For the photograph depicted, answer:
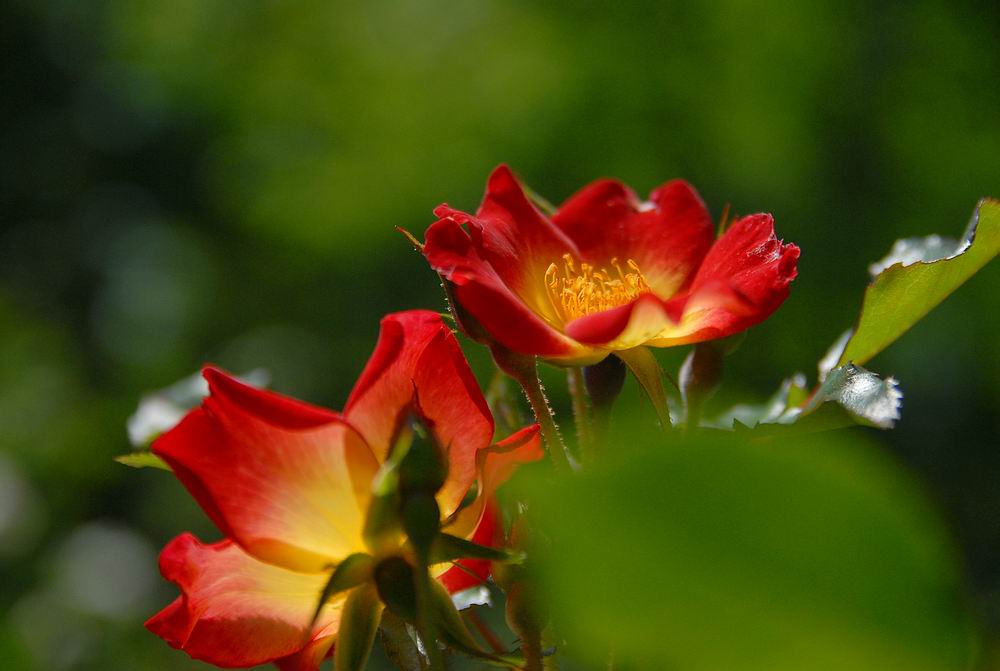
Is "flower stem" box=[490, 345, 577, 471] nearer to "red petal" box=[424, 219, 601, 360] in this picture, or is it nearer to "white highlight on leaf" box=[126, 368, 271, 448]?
"red petal" box=[424, 219, 601, 360]

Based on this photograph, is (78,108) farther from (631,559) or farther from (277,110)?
(631,559)

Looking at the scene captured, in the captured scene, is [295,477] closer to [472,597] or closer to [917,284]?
[472,597]

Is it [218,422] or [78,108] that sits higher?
[218,422]

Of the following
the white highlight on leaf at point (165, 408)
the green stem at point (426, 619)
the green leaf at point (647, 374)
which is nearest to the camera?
the green stem at point (426, 619)

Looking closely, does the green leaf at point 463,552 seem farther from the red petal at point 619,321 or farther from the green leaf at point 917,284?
the green leaf at point 917,284

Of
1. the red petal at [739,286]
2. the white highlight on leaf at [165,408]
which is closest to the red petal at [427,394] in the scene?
the red petal at [739,286]

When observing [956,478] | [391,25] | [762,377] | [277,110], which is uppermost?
[391,25]

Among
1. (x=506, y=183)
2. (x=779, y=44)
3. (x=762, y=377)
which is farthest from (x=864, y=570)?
(x=779, y=44)
